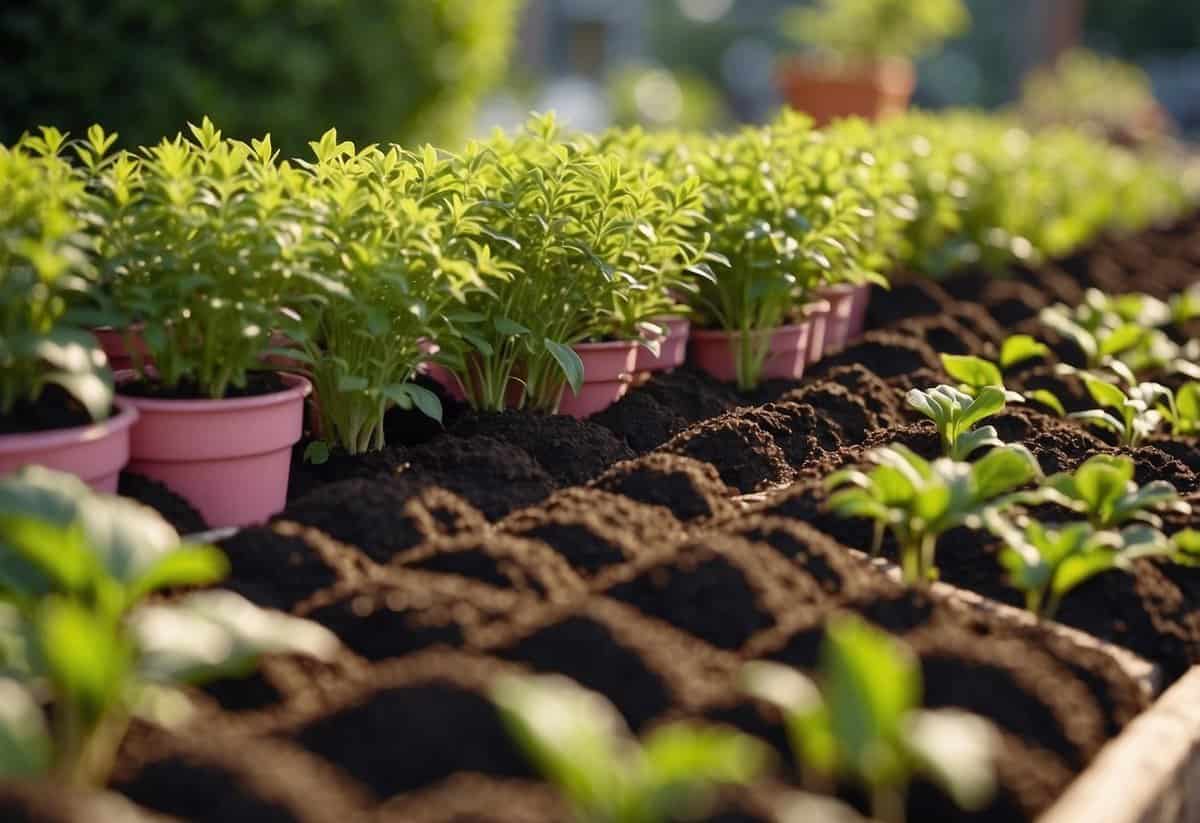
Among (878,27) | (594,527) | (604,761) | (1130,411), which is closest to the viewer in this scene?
(604,761)

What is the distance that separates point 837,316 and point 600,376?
151 cm

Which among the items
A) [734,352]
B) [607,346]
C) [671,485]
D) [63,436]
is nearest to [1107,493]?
[671,485]

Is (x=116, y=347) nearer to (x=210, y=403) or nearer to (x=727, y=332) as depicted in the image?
(x=210, y=403)

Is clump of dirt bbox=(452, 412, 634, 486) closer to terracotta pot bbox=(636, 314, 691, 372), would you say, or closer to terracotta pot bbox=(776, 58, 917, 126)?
terracotta pot bbox=(636, 314, 691, 372)

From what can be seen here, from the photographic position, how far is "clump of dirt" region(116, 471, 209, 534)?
9.30 ft

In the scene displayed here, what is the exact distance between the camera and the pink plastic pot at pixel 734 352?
4.43 m

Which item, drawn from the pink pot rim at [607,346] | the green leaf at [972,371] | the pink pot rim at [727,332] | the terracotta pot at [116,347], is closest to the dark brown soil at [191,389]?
the terracotta pot at [116,347]

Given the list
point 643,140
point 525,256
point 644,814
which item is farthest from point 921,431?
point 644,814

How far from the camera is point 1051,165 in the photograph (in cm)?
741

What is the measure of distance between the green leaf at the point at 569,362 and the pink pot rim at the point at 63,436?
1104 millimetres

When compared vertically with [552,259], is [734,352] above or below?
below

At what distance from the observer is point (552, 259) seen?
354cm

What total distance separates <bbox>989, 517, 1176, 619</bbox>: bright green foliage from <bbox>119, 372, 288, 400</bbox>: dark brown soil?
1.58 m

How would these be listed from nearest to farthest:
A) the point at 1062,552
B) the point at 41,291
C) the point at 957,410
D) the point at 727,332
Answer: the point at 41,291
the point at 1062,552
the point at 957,410
the point at 727,332
